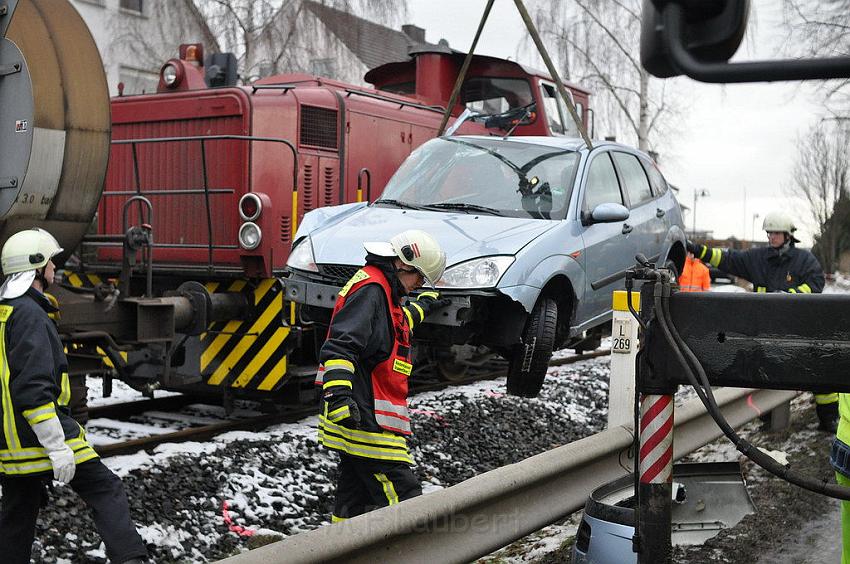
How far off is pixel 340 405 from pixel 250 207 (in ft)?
14.3

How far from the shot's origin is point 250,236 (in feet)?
26.3

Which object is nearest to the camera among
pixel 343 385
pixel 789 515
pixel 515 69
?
pixel 343 385

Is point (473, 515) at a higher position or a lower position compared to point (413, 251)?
lower

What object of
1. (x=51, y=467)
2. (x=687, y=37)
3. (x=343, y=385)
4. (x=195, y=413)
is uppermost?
(x=687, y=37)

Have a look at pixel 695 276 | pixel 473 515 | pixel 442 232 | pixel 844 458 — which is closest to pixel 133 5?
pixel 695 276

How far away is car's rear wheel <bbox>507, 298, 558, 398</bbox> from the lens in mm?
6562

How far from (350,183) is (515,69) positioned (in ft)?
8.46

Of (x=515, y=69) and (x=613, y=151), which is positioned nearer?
(x=613, y=151)

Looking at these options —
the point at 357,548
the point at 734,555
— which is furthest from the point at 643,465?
the point at 734,555

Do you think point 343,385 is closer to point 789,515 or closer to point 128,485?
point 128,485

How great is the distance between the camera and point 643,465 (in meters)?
3.02

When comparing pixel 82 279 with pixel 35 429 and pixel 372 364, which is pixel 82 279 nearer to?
pixel 35 429

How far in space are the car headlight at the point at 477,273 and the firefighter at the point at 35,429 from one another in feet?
8.61

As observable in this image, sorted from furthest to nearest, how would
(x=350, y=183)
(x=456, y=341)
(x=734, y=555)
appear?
1. (x=350, y=183)
2. (x=456, y=341)
3. (x=734, y=555)
